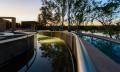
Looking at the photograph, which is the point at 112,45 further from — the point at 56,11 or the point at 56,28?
the point at 56,28

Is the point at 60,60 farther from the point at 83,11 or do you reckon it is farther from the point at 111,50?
the point at 83,11

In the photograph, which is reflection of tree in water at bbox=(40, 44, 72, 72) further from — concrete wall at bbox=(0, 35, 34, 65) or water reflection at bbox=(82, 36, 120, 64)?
concrete wall at bbox=(0, 35, 34, 65)

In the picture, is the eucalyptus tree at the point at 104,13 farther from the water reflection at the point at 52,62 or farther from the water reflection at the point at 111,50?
the water reflection at the point at 111,50

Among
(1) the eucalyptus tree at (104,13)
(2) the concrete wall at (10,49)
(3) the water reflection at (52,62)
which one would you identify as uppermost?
(1) the eucalyptus tree at (104,13)

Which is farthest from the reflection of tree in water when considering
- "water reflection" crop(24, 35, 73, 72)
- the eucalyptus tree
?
the eucalyptus tree

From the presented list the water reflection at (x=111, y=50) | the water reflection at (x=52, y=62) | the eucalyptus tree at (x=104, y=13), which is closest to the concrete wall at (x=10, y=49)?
the water reflection at (x=52, y=62)

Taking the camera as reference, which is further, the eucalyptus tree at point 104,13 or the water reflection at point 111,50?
the eucalyptus tree at point 104,13

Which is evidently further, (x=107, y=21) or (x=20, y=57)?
(x=107, y=21)

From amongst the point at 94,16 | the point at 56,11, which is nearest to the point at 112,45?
the point at 94,16

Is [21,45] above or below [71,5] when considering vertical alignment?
below

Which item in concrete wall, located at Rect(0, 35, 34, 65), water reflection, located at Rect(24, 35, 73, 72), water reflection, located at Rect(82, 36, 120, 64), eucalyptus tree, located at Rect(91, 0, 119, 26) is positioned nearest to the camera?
water reflection, located at Rect(82, 36, 120, 64)

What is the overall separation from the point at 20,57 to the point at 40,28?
93276 millimetres

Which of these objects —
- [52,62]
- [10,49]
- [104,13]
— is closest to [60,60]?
[52,62]

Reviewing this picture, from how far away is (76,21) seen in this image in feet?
197
